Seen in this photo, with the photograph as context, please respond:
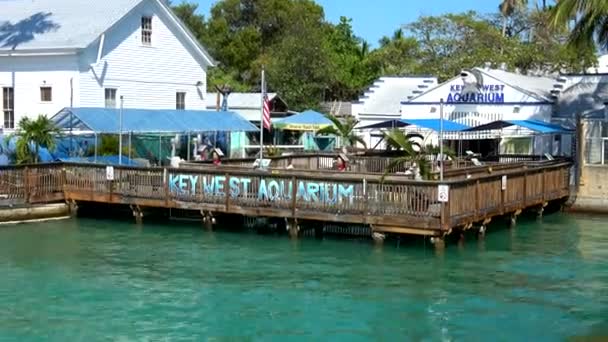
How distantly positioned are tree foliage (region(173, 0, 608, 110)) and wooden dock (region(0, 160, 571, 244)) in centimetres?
2414

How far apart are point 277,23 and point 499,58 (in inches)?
1307

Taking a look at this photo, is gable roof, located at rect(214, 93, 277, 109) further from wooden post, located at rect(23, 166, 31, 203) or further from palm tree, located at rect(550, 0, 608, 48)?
wooden post, located at rect(23, 166, 31, 203)

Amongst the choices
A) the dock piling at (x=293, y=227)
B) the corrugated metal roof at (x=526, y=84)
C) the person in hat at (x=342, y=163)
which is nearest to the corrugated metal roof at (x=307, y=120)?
the corrugated metal roof at (x=526, y=84)

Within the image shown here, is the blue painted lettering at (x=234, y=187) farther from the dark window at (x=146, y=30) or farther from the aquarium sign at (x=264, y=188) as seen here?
the dark window at (x=146, y=30)

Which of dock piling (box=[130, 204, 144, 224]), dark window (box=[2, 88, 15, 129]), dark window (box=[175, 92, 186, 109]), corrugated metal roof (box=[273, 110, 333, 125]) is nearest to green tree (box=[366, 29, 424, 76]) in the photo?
corrugated metal roof (box=[273, 110, 333, 125])

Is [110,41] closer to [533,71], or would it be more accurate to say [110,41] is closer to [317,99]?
[317,99]

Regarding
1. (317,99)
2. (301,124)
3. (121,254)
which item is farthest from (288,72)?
(121,254)

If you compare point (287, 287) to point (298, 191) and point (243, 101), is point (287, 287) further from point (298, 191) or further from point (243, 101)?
point (243, 101)

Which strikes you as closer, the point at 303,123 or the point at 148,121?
the point at 148,121

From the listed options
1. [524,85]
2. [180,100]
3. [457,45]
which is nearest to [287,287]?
[180,100]

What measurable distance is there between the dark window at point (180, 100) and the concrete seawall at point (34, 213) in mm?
12914

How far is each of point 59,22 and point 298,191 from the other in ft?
60.0

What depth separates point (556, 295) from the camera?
20031mm

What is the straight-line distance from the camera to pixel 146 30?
4131 cm
